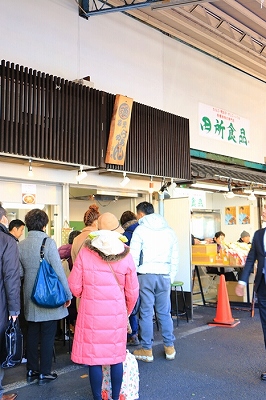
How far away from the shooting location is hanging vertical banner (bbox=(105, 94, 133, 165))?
287 inches

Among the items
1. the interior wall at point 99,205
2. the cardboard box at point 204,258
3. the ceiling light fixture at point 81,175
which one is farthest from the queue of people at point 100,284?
the cardboard box at point 204,258

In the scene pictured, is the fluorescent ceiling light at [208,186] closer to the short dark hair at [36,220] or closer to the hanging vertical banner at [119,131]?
the hanging vertical banner at [119,131]

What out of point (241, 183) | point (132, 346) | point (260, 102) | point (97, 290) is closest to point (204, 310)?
point (132, 346)

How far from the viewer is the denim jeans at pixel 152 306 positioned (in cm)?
545

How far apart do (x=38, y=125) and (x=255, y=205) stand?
30.3 ft

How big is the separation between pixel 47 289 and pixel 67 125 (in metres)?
3.10

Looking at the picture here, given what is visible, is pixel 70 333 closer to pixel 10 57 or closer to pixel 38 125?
pixel 38 125

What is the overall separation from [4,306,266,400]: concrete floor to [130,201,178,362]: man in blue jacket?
260 millimetres

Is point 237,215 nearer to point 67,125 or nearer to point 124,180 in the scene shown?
point 124,180

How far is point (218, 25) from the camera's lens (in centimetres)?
977

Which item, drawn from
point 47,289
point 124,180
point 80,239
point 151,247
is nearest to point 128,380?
point 47,289

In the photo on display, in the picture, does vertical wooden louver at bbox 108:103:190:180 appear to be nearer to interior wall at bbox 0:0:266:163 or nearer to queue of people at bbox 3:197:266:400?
interior wall at bbox 0:0:266:163

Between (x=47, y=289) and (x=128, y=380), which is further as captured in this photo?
(x=47, y=289)

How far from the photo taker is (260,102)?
43.8ft
